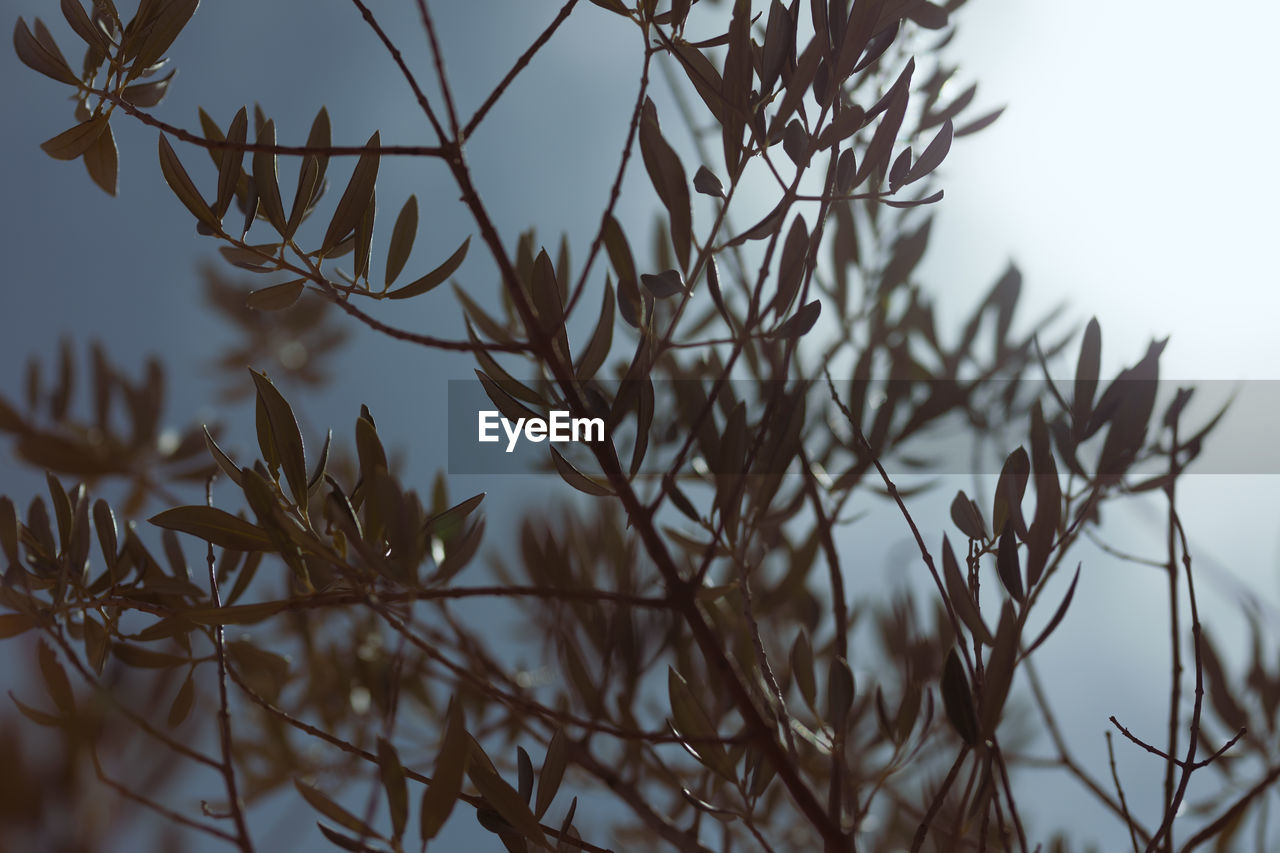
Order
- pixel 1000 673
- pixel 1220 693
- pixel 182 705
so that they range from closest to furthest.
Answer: pixel 1000 673 → pixel 182 705 → pixel 1220 693

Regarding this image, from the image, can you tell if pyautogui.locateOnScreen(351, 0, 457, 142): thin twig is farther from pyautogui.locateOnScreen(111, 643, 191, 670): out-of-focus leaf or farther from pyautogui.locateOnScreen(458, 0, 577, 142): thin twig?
pyautogui.locateOnScreen(111, 643, 191, 670): out-of-focus leaf

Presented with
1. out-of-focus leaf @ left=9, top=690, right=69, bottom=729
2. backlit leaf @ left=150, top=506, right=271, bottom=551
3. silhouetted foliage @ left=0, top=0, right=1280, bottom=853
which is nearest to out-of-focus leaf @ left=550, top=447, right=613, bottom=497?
silhouetted foliage @ left=0, top=0, right=1280, bottom=853

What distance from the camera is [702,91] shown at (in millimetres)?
460

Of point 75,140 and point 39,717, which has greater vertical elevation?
point 75,140

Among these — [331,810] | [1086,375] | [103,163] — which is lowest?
[331,810]

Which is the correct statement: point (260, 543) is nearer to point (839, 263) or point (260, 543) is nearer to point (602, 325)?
point (602, 325)

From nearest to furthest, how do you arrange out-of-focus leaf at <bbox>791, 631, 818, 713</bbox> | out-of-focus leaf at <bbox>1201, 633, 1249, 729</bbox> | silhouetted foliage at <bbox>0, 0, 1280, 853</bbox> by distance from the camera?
silhouetted foliage at <bbox>0, 0, 1280, 853</bbox> → out-of-focus leaf at <bbox>791, 631, 818, 713</bbox> → out-of-focus leaf at <bbox>1201, 633, 1249, 729</bbox>

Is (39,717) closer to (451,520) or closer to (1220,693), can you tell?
(451,520)

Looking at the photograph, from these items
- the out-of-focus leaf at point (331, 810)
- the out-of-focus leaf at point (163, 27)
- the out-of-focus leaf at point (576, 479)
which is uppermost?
the out-of-focus leaf at point (163, 27)

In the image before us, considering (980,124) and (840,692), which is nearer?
(840,692)

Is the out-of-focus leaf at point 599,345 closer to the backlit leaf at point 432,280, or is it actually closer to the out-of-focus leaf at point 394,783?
the backlit leaf at point 432,280

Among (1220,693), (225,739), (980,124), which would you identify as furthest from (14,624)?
(1220,693)

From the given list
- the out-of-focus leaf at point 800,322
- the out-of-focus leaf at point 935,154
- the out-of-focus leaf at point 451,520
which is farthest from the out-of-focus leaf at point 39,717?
the out-of-focus leaf at point 935,154

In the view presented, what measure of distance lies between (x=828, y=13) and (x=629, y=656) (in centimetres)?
52
